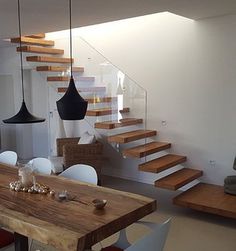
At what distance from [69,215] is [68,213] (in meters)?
0.03

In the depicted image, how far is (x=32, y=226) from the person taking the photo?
1.86 metres

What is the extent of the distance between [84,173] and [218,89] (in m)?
2.56

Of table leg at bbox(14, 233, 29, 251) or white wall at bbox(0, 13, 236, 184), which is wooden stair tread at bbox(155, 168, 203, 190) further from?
table leg at bbox(14, 233, 29, 251)

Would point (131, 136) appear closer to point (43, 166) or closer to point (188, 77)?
point (188, 77)

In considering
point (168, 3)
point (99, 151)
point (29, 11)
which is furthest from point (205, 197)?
point (29, 11)

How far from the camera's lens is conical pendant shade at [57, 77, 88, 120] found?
229 cm

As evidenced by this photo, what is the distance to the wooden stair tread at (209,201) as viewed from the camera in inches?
148

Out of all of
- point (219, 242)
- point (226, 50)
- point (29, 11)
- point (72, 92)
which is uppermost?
point (29, 11)

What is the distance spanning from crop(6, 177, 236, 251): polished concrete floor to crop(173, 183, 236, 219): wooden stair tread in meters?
0.17

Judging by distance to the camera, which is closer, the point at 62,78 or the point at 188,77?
the point at 188,77

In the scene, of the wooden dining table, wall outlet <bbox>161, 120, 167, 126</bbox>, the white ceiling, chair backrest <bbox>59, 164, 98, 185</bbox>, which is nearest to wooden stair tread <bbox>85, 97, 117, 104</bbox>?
wall outlet <bbox>161, 120, 167, 126</bbox>

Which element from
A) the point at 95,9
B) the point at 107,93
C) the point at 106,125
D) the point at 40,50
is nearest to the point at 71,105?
the point at 95,9

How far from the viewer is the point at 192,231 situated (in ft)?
11.9

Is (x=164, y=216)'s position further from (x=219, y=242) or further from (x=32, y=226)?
A: (x=32, y=226)
